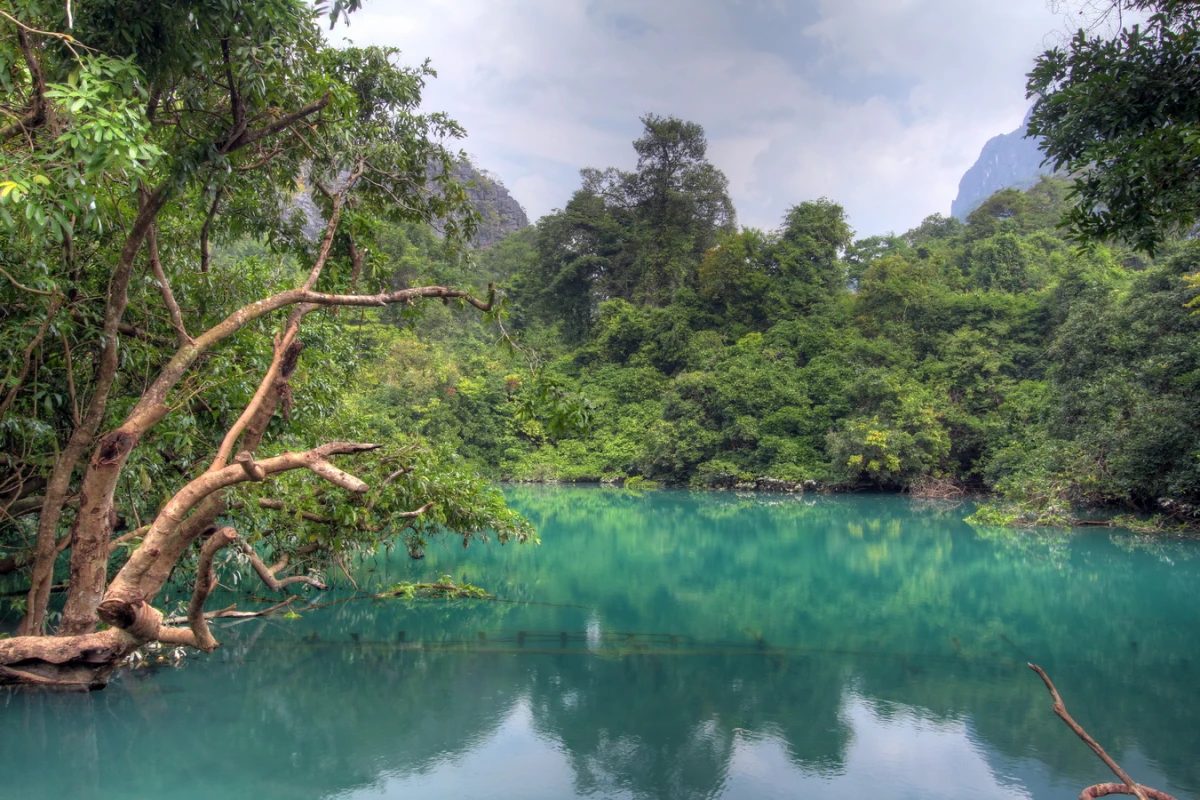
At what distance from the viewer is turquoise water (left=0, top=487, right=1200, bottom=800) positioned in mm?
4895

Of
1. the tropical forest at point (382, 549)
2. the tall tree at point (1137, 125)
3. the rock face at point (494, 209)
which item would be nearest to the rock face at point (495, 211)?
the rock face at point (494, 209)

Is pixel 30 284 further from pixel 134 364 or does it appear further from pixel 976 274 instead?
pixel 976 274

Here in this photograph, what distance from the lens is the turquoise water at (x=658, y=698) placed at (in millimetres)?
4895

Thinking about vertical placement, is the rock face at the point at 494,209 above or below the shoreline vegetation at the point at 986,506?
above

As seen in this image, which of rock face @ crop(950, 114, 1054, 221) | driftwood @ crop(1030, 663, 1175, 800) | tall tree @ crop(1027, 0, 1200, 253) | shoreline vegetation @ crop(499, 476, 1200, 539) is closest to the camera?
driftwood @ crop(1030, 663, 1175, 800)

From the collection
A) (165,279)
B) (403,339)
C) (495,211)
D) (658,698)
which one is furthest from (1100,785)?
(495,211)

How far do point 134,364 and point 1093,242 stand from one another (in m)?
6.58

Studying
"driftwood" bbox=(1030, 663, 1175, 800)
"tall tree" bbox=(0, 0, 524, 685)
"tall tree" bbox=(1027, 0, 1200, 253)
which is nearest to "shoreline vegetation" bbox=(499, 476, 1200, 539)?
"tall tree" bbox=(1027, 0, 1200, 253)

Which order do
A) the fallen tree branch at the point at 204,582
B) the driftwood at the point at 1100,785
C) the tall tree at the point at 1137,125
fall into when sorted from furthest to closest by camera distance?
the tall tree at the point at 1137,125
the fallen tree branch at the point at 204,582
the driftwood at the point at 1100,785

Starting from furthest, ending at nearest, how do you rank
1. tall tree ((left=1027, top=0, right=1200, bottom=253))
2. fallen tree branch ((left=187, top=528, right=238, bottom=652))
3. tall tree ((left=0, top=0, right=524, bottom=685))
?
tall tree ((left=1027, top=0, right=1200, bottom=253)), tall tree ((left=0, top=0, right=524, bottom=685)), fallen tree branch ((left=187, top=528, right=238, bottom=652))

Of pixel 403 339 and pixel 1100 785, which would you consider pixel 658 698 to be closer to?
pixel 1100 785

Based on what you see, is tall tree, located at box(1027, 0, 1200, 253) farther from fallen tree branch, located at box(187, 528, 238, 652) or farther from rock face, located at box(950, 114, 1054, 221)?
rock face, located at box(950, 114, 1054, 221)

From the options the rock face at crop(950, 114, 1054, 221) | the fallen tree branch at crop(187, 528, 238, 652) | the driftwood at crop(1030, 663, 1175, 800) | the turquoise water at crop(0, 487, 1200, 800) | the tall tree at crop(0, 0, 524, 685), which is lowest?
the turquoise water at crop(0, 487, 1200, 800)

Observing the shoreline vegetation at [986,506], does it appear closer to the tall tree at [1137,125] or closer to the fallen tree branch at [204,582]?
the tall tree at [1137,125]
